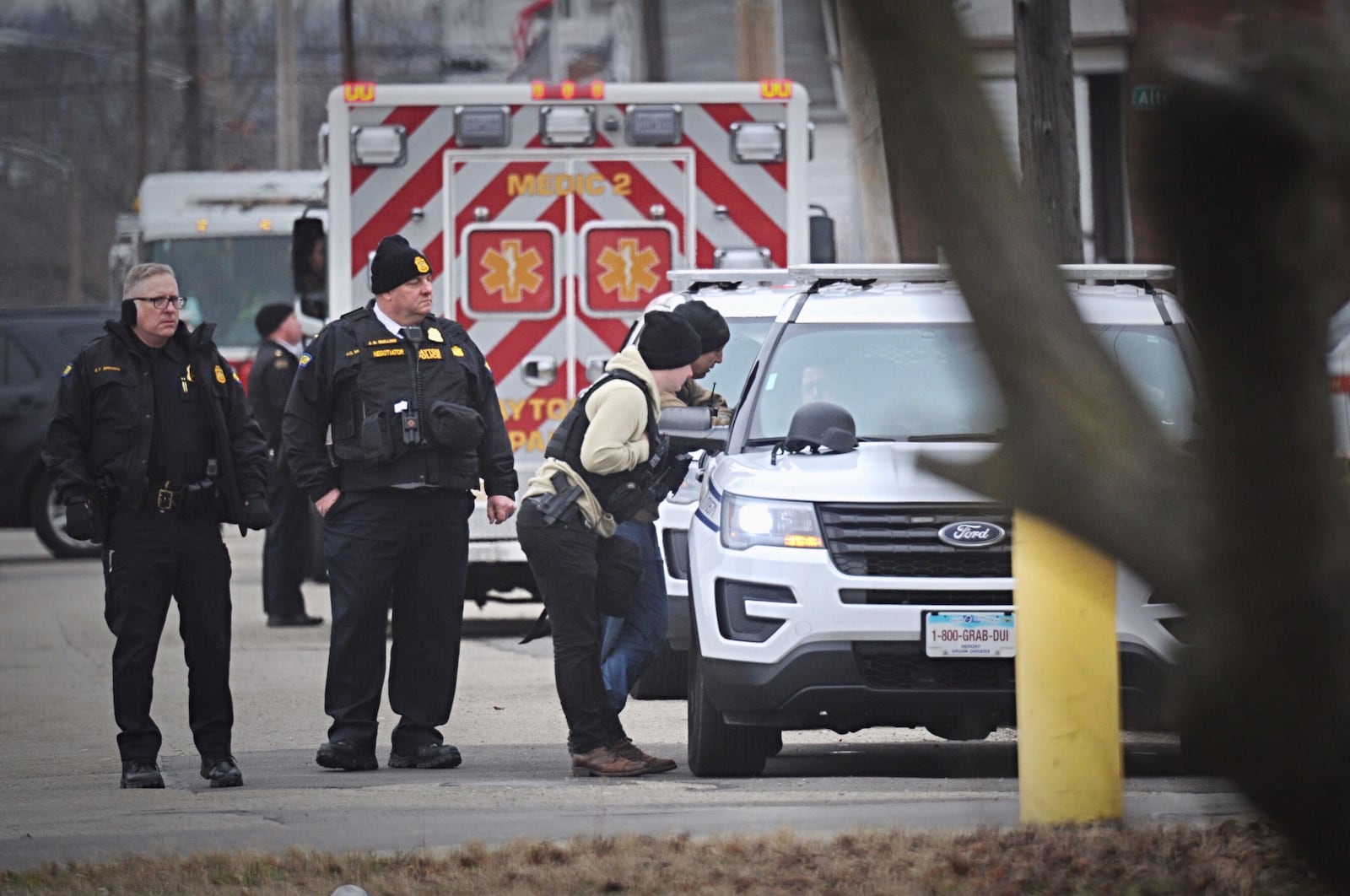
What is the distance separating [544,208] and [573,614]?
549 cm

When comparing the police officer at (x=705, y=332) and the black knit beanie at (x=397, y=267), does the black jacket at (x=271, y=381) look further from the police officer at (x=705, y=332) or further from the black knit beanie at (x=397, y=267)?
the black knit beanie at (x=397, y=267)

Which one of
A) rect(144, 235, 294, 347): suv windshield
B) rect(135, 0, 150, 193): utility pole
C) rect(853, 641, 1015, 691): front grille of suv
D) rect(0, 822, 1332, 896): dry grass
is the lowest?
rect(0, 822, 1332, 896): dry grass

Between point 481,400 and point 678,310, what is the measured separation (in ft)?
3.24

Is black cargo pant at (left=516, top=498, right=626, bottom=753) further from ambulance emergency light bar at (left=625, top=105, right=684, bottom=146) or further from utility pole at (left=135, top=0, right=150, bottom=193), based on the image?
utility pole at (left=135, top=0, right=150, bottom=193)

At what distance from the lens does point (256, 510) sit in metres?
8.31

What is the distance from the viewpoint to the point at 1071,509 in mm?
2391

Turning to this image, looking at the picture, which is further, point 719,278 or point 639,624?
point 719,278

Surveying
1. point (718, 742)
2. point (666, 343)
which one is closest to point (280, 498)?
point (666, 343)

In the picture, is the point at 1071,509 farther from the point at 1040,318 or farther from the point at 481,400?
the point at 481,400

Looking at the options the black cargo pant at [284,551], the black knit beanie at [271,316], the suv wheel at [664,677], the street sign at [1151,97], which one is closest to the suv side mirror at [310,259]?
the black knit beanie at [271,316]

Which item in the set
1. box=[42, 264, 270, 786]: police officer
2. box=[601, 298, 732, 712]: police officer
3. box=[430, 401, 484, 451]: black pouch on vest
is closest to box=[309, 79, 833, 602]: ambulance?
box=[601, 298, 732, 712]: police officer

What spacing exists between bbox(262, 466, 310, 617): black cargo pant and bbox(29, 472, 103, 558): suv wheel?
624 centimetres

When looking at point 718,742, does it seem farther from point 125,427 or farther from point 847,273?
point 125,427

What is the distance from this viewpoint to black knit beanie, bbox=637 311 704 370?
8.43 meters
